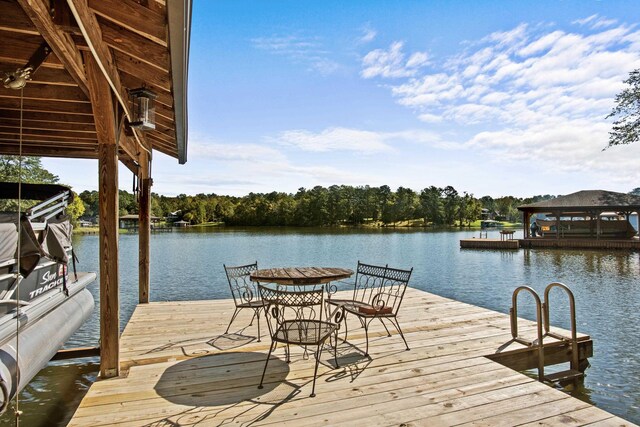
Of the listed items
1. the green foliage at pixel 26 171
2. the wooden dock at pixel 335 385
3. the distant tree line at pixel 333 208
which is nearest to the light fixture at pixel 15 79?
the wooden dock at pixel 335 385

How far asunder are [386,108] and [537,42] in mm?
4984

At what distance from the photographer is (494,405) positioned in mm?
2551

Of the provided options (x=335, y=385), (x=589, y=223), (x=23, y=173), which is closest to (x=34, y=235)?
(x=335, y=385)

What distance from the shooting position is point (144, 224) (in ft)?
→ 18.4

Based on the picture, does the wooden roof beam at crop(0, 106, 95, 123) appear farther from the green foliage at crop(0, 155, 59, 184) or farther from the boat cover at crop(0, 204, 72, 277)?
the green foliage at crop(0, 155, 59, 184)

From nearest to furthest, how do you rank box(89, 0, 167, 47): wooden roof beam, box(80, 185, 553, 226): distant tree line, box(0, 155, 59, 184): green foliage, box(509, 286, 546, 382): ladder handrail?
1. box(89, 0, 167, 47): wooden roof beam
2. box(509, 286, 546, 382): ladder handrail
3. box(0, 155, 59, 184): green foliage
4. box(80, 185, 553, 226): distant tree line

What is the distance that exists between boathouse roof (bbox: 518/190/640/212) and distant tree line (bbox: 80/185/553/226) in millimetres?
30192

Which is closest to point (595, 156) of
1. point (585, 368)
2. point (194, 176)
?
point (585, 368)

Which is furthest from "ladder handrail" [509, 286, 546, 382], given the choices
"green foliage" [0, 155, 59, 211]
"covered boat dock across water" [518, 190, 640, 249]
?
"covered boat dock across water" [518, 190, 640, 249]

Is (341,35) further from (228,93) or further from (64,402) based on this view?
(64,402)

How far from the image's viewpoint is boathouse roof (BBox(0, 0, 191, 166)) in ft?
5.84

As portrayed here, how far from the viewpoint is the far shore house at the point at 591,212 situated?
72.4 feet

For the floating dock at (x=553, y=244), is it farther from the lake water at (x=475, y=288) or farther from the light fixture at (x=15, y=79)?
the light fixture at (x=15, y=79)

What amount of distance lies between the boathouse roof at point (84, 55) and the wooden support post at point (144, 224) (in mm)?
1062
